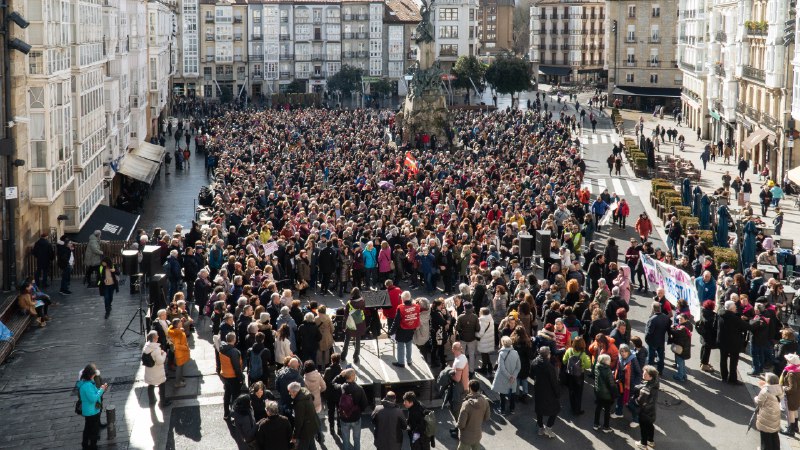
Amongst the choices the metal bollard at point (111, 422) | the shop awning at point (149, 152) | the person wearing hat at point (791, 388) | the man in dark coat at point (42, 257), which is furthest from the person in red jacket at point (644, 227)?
the shop awning at point (149, 152)

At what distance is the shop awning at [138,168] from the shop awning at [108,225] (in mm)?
6179

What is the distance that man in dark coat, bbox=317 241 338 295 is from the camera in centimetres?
2522

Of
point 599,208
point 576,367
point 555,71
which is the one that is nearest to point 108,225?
point 599,208

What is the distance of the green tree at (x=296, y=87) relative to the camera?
4208 inches

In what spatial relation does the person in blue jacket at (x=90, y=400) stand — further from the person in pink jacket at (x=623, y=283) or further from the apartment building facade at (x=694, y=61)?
the apartment building facade at (x=694, y=61)

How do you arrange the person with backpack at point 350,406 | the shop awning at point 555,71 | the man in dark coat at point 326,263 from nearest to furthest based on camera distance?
the person with backpack at point 350,406
the man in dark coat at point 326,263
the shop awning at point 555,71

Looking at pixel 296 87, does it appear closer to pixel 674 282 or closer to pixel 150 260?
pixel 150 260

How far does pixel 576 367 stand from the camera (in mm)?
16688

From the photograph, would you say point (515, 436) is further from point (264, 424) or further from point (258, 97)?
point (258, 97)

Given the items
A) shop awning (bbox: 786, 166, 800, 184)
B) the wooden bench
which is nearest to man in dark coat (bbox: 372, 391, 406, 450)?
the wooden bench

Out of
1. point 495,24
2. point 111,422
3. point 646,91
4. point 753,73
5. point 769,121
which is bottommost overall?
point 111,422

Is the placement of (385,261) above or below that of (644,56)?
below

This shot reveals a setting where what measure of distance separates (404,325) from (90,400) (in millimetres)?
5335

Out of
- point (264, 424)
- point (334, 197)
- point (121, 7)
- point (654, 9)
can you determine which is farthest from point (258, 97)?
point (264, 424)
